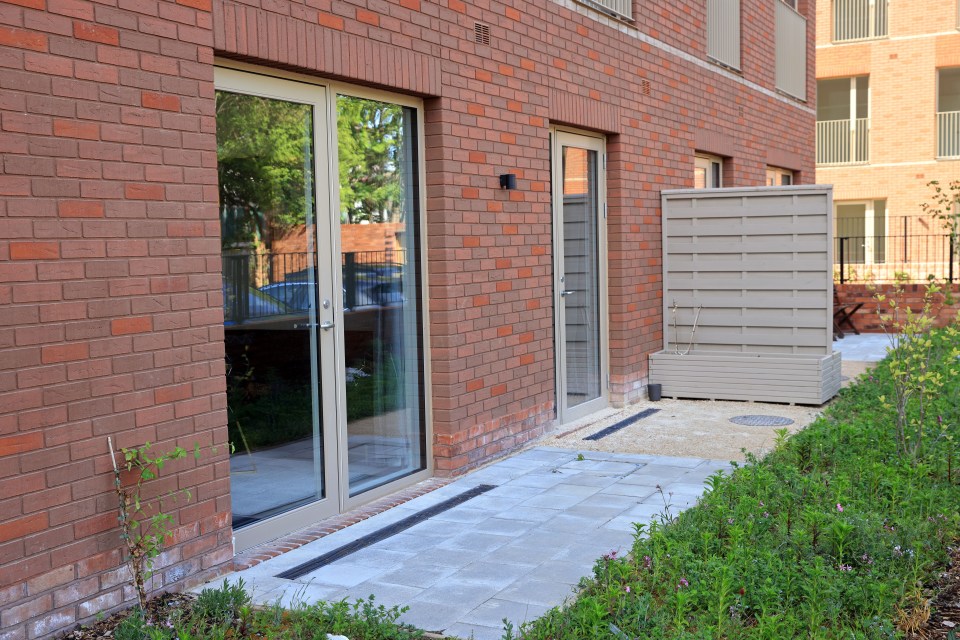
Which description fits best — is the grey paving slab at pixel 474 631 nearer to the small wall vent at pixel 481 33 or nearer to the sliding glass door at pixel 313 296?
the sliding glass door at pixel 313 296

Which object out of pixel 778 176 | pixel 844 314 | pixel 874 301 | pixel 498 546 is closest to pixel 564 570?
pixel 498 546

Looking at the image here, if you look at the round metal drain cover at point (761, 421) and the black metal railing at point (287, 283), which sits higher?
the black metal railing at point (287, 283)

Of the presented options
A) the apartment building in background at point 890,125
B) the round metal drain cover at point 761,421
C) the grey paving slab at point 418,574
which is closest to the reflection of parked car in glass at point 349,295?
the grey paving slab at point 418,574

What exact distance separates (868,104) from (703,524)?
24495mm

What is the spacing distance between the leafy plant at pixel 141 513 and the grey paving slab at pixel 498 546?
48cm

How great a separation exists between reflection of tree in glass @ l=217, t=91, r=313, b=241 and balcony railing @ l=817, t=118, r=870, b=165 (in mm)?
23397

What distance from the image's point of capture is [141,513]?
4.09 meters

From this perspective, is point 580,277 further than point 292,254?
Yes

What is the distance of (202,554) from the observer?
4.45 metres

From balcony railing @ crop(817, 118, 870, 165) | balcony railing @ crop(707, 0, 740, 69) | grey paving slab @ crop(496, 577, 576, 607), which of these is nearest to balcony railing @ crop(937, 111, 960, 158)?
balcony railing @ crop(817, 118, 870, 165)

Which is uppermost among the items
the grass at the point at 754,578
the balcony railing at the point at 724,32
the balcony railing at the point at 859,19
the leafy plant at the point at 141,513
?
the balcony railing at the point at 859,19

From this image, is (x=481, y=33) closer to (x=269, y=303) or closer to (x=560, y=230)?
(x=560, y=230)

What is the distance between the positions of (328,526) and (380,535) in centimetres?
38

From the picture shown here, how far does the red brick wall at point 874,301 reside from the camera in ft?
53.6
